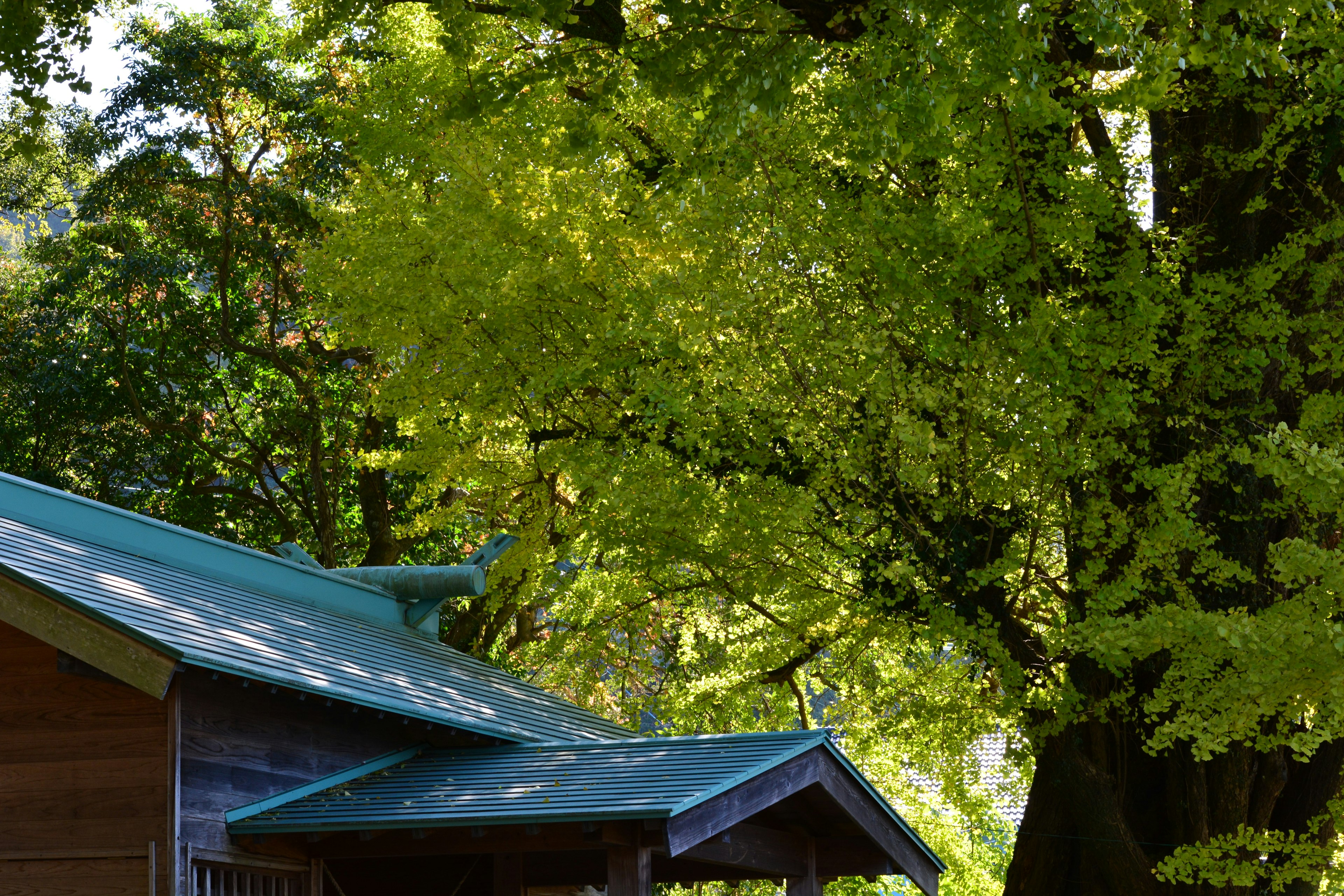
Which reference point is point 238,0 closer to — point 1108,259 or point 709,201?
point 709,201

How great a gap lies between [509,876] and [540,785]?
1687 millimetres

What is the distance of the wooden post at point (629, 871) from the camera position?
7.19m

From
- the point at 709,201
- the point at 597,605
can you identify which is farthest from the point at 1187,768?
the point at 597,605

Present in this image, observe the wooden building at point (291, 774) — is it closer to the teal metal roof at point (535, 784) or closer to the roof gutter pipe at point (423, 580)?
the teal metal roof at point (535, 784)

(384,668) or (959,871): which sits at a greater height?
(384,668)

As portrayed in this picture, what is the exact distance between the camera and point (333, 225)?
15469 mm

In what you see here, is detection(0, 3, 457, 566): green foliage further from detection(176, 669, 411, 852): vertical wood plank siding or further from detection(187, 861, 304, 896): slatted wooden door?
detection(187, 861, 304, 896): slatted wooden door

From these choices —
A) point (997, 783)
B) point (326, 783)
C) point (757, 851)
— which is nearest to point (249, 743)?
point (326, 783)

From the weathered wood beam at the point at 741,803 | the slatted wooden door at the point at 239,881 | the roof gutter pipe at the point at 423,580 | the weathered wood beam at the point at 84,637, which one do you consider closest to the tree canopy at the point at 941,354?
the roof gutter pipe at the point at 423,580

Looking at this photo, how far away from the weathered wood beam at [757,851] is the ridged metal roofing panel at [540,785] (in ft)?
1.68

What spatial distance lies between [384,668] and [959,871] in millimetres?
10271

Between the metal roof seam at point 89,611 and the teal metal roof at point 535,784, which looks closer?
the metal roof seam at point 89,611

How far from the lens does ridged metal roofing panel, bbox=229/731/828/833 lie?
7238 millimetres

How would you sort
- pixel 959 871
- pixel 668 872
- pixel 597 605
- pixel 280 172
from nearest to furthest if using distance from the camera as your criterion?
1. pixel 668 872
2. pixel 597 605
3. pixel 959 871
4. pixel 280 172
